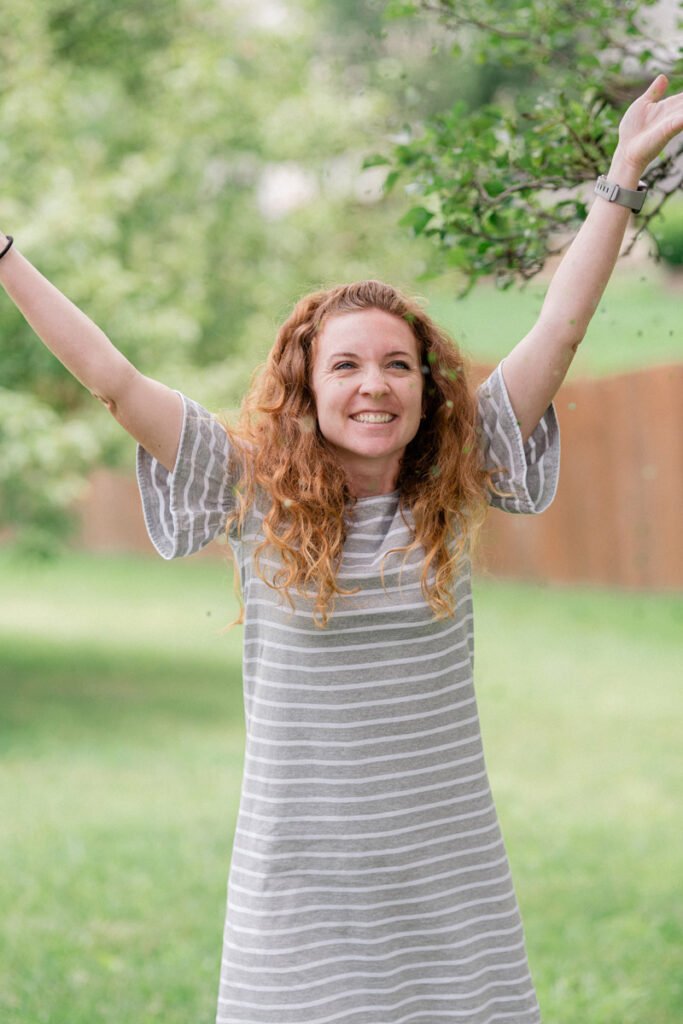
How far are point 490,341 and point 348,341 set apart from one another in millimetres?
19092

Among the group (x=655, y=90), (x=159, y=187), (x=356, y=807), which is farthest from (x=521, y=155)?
(x=159, y=187)

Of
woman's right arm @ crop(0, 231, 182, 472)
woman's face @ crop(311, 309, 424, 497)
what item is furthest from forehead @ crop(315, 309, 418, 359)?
woman's right arm @ crop(0, 231, 182, 472)

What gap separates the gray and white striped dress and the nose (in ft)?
0.62

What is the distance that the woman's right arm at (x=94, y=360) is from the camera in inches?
72.9

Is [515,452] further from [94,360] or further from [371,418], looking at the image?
[94,360]

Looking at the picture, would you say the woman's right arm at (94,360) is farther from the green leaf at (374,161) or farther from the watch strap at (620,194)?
the green leaf at (374,161)

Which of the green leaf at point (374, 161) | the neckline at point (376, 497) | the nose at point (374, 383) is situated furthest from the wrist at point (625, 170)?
the green leaf at point (374, 161)

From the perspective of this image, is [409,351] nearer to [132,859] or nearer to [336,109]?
[132,859]

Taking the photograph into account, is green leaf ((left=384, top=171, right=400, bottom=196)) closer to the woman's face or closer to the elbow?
the woman's face

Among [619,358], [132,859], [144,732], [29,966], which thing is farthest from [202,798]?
[619,358]

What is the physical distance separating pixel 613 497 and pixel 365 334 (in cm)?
1042

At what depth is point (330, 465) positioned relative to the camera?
2.03 metres

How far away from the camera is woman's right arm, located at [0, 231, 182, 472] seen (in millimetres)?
1852

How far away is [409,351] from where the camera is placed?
207 centimetres
